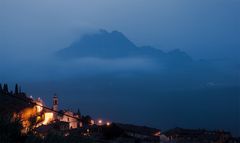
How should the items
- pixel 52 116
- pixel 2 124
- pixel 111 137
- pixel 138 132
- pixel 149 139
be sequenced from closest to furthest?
pixel 2 124
pixel 111 137
pixel 149 139
pixel 138 132
pixel 52 116

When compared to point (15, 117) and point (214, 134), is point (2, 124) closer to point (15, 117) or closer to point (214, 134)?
point (15, 117)

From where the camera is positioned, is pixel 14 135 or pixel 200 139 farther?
pixel 200 139

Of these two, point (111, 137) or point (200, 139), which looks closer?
point (111, 137)

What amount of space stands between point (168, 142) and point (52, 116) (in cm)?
1515

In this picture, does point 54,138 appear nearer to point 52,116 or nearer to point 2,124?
point 2,124

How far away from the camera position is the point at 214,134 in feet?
159

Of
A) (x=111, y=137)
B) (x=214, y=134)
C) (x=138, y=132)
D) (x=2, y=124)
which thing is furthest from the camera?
(x=214, y=134)

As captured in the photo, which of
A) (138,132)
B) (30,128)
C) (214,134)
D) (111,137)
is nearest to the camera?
(30,128)

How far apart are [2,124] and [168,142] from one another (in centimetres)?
4196

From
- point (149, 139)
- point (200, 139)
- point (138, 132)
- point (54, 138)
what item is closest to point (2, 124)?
point (54, 138)

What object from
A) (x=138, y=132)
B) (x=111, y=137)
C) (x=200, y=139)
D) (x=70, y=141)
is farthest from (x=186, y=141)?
(x=70, y=141)

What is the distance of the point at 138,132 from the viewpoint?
45.2 metres

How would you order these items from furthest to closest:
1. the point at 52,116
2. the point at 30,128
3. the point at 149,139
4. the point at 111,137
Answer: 1. the point at 52,116
2. the point at 149,139
3. the point at 111,137
4. the point at 30,128

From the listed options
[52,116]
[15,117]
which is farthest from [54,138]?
[52,116]
